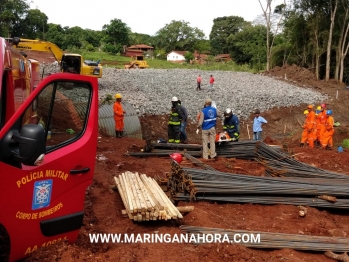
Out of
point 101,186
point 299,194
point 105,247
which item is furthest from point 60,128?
point 299,194

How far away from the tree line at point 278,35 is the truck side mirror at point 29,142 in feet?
111

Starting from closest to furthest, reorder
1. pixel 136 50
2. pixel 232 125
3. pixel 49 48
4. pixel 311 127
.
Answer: pixel 49 48, pixel 232 125, pixel 311 127, pixel 136 50

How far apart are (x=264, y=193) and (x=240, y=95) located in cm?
1793

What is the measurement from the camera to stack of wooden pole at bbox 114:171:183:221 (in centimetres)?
513

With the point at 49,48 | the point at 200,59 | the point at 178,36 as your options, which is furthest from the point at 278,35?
the point at 49,48

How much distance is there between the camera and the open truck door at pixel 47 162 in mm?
2939

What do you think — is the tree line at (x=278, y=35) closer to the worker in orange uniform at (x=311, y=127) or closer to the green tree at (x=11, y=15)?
the green tree at (x=11, y=15)

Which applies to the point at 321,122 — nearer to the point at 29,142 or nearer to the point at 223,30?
the point at 29,142

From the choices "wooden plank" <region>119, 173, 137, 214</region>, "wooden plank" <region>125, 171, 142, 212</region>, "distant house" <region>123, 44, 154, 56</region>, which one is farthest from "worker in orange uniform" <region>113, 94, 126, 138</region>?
"distant house" <region>123, 44, 154, 56</region>

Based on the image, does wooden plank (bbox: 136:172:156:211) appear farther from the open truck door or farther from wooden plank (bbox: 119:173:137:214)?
the open truck door

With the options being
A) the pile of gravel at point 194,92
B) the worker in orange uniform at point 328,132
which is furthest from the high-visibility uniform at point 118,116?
the worker in orange uniform at point 328,132

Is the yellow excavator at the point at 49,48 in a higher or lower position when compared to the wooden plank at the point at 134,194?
higher

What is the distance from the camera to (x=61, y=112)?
3717 mm

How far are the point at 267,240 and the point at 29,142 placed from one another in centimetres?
379
